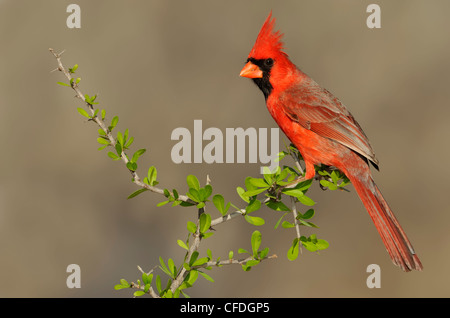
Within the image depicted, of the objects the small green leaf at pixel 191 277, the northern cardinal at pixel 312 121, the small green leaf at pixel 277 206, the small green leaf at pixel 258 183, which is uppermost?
the northern cardinal at pixel 312 121

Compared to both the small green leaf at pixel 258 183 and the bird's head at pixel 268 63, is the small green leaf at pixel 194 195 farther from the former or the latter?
the bird's head at pixel 268 63

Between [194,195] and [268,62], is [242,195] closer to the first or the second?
[194,195]

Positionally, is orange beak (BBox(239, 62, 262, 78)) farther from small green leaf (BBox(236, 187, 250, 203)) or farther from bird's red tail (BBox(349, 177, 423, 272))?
small green leaf (BBox(236, 187, 250, 203))

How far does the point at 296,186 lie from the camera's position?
1438mm

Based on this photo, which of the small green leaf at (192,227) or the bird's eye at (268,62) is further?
the bird's eye at (268,62)

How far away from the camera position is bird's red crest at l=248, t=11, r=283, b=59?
1896 mm

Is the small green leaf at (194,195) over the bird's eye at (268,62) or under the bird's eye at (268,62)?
under

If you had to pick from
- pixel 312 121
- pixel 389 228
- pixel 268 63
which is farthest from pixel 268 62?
pixel 389 228

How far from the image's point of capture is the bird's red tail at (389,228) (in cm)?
162

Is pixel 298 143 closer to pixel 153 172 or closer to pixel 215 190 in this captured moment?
pixel 153 172

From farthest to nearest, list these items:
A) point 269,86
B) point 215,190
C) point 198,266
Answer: point 215,190, point 269,86, point 198,266

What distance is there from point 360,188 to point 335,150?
0.22 metres

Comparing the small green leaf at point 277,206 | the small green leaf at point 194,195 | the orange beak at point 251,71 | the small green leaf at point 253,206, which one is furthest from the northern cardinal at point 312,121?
the small green leaf at point 194,195

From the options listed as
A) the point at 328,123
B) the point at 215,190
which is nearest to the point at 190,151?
the point at 328,123
